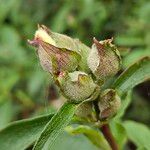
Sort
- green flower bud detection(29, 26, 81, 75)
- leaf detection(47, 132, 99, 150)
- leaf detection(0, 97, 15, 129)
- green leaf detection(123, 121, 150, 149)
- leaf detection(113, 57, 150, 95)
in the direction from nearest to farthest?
green flower bud detection(29, 26, 81, 75) < leaf detection(113, 57, 150, 95) < green leaf detection(123, 121, 150, 149) < leaf detection(47, 132, 99, 150) < leaf detection(0, 97, 15, 129)

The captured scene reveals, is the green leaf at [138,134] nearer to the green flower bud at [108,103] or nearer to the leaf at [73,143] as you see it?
the leaf at [73,143]

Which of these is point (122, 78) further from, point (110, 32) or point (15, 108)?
point (110, 32)

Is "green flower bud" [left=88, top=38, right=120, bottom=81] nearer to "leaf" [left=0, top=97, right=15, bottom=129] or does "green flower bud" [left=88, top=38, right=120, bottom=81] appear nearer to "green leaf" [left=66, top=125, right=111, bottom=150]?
"green leaf" [left=66, top=125, right=111, bottom=150]

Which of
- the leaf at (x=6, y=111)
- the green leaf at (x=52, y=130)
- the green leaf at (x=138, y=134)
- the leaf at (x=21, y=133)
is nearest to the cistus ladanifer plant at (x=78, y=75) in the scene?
the green leaf at (x=52, y=130)

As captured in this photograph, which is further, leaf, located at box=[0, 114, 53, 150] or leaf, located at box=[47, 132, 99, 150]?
leaf, located at box=[47, 132, 99, 150]

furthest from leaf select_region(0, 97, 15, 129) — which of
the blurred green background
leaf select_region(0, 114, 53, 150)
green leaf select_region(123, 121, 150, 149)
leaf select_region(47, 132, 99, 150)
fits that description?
leaf select_region(0, 114, 53, 150)

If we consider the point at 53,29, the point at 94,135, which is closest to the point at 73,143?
the point at 94,135

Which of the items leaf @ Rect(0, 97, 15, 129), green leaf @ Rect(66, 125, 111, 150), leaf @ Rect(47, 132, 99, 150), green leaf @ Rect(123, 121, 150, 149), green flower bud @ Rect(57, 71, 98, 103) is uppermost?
green flower bud @ Rect(57, 71, 98, 103)
